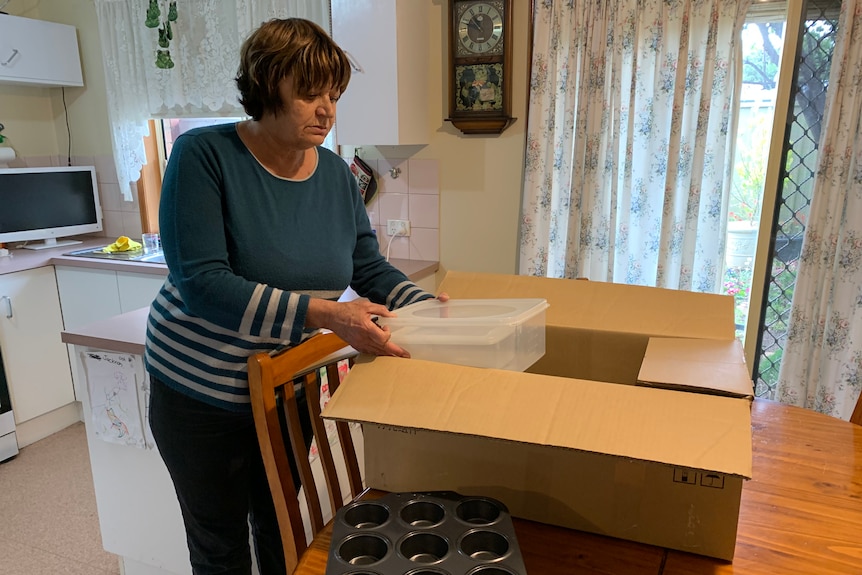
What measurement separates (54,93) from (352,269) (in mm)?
3004

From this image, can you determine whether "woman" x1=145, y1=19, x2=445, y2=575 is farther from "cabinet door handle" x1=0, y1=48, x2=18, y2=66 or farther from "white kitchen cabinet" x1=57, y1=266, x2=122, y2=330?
"cabinet door handle" x1=0, y1=48, x2=18, y2=66

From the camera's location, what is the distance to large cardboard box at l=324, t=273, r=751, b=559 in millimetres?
693

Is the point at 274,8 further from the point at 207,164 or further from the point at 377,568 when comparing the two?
the point at 377,568

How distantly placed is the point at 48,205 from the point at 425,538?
3.12 metres

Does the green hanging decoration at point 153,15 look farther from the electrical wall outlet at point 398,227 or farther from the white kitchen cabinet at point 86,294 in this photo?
the electrical wall outlet at point 398,227

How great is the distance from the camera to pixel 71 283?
283 cm

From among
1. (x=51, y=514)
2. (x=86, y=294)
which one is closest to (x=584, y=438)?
(x=51, y=514)

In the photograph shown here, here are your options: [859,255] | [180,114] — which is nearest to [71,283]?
[180,114]

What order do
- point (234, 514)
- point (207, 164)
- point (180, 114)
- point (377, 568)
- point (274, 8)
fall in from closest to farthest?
1. point (377, 568)
2. point (207, 164)
3. point (234, 514)
4. point (274, 8)
5. point (180, 114)

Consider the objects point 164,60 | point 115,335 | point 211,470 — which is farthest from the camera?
point 164,60

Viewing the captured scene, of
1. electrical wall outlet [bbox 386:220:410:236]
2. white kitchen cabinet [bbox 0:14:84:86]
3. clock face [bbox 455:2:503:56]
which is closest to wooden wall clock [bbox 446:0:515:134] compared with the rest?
clock face [bbox 455:2:503:56]

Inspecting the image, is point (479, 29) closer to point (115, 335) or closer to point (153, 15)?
point (153, 15)

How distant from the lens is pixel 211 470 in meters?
1.21

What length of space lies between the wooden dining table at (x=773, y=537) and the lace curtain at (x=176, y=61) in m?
2.36
